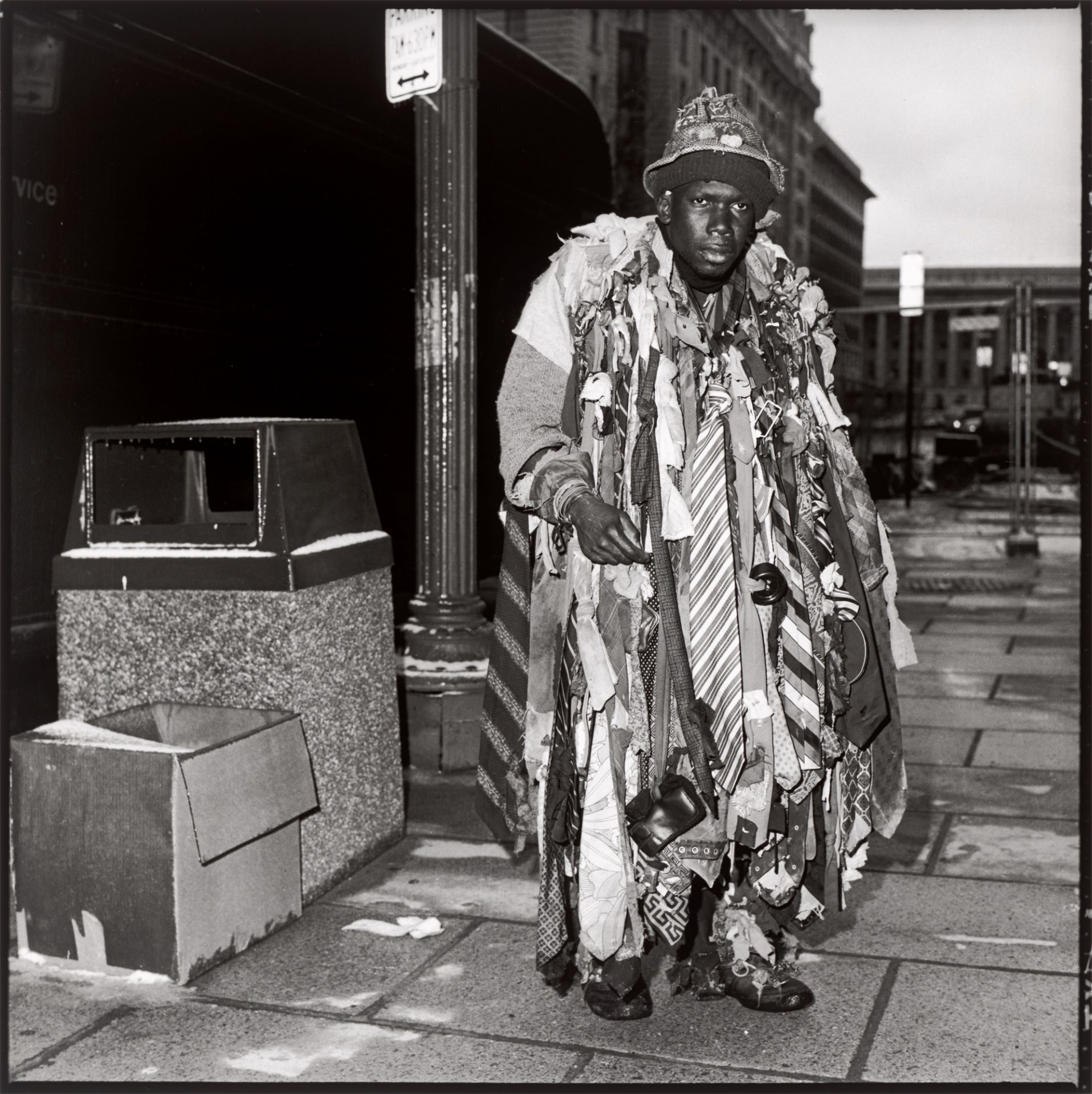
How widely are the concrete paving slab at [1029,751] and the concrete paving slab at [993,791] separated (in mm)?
86

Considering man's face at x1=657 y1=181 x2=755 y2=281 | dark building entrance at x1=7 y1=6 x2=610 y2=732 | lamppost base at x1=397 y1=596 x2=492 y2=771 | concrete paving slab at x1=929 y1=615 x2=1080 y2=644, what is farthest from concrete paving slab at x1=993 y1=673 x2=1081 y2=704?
man's face at x1=657 y1=181 x2=755 y2=281

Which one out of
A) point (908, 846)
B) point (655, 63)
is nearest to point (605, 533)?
point (908, 846)

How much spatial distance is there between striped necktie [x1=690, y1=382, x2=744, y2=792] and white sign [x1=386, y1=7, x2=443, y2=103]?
2731 millimetres

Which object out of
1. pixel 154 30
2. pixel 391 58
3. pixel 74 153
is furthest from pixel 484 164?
pixel 74 153

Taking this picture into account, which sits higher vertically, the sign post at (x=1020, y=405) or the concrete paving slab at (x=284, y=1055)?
the sign post at (x=1020, y=405)

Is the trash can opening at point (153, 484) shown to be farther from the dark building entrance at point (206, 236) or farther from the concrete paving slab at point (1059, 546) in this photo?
the concrete paving slab at point (1059, 546)

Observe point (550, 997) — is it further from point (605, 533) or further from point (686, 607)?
point (605, 533)

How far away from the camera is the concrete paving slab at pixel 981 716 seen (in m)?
5.96

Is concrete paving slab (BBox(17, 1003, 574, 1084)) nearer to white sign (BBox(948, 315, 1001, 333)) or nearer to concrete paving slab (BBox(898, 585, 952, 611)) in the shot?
concrete paving slab (BBox(898, 585, 952, 611))

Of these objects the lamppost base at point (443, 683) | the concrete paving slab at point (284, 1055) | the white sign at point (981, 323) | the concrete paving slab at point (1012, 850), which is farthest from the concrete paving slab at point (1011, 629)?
the white sign at point (981, 323)

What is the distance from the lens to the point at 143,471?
4.04 m

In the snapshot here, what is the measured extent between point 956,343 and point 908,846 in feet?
398

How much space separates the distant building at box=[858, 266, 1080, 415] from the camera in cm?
2131

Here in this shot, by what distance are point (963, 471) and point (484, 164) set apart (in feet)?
86.4
